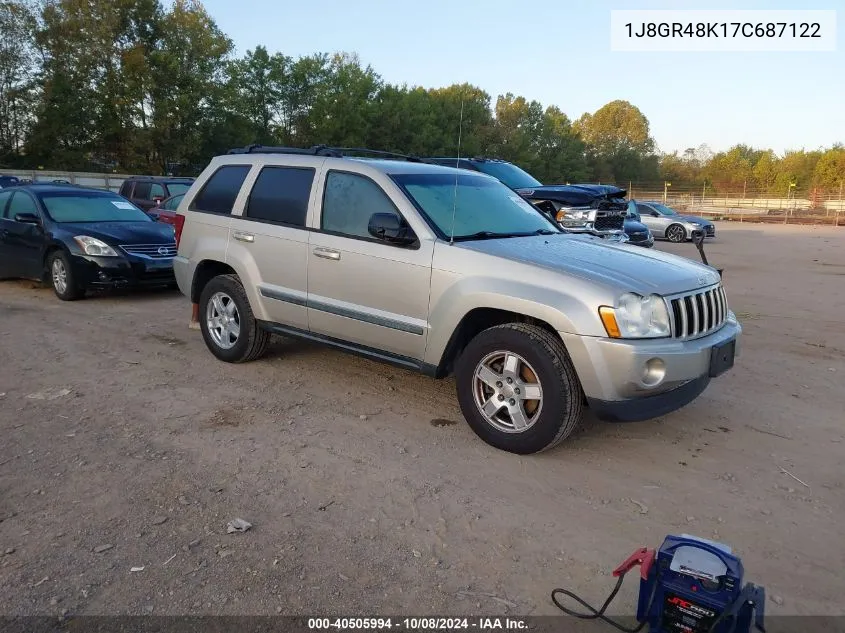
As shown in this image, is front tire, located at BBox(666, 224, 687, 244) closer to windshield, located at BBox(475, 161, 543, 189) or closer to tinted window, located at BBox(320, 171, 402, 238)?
windshield, located at BBox(475, 161, 543, 189)

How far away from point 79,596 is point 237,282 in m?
3.39

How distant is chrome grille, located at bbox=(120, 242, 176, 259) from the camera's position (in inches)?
348

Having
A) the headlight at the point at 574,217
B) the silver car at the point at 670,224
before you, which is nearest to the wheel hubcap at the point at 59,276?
the headlight at the point at 574,217

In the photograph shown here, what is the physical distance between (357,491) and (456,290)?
1.42 m

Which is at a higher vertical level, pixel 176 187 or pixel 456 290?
pixel 176 187

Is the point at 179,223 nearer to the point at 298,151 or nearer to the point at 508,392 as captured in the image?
the point at 298,151

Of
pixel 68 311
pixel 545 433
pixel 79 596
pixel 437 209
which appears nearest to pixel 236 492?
pixel 79 596

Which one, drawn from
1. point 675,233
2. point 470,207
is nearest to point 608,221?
point 470,207

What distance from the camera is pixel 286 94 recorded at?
5075cm

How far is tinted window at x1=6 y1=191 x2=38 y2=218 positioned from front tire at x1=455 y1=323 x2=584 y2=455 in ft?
25.5

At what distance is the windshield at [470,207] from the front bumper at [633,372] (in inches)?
50.3

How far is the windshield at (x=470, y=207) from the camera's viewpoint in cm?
481

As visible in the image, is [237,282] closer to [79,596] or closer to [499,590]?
[79,596]

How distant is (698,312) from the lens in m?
4.23
